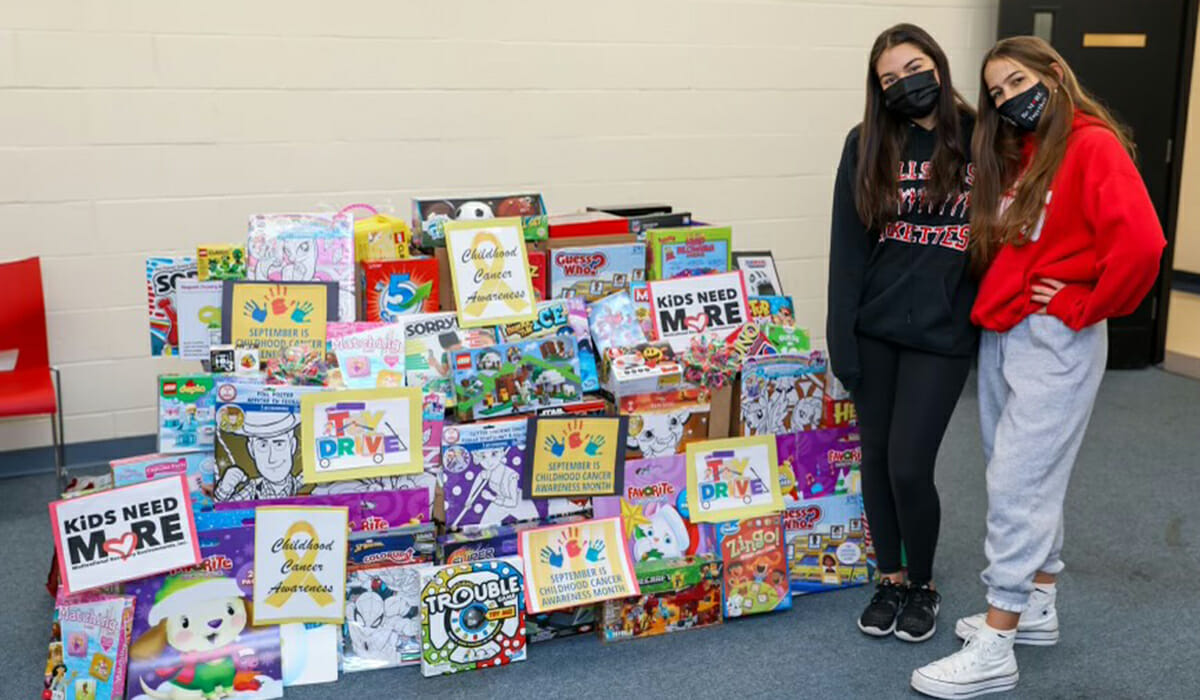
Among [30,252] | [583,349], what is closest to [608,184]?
[583,349]

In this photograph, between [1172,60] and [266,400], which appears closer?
[266,400]

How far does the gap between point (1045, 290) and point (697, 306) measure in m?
0.90

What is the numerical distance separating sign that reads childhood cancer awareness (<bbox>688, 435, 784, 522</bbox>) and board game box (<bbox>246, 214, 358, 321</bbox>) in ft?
3.09

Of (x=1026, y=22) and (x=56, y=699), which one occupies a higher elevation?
(x=1026, y=22)

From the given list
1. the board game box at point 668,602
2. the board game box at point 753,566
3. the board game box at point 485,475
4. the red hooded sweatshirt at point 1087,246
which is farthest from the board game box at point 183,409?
the red hooded sweatshirt at point 1087,246

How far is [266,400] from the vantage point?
257cm

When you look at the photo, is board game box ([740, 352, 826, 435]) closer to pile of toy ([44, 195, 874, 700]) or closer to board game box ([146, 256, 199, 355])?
pile of toy ([44, 195, 874, 700])

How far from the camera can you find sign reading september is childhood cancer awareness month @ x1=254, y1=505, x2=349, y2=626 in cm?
253

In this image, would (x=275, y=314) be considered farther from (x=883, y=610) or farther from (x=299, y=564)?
(x=883, y=610)

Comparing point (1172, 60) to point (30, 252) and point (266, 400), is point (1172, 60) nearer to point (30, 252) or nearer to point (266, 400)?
point (266, 400)

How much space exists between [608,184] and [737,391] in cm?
190

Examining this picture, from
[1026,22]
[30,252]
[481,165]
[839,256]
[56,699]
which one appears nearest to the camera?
[56,699]

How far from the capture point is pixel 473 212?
9.57ft

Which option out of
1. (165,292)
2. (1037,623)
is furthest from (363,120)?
(1037,623)
